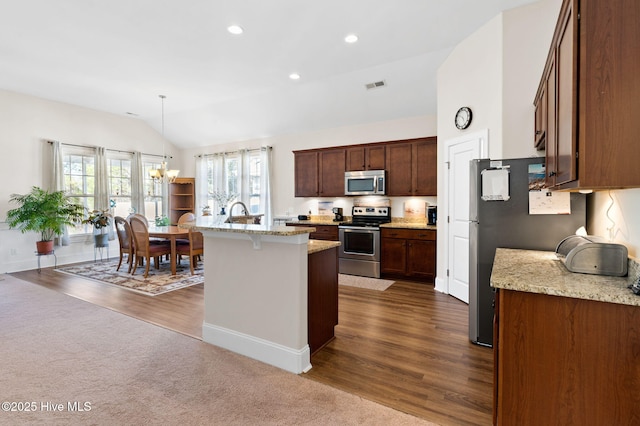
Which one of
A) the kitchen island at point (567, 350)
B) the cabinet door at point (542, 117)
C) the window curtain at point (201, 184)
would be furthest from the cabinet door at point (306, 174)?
the kitchen island at point (567, 350)

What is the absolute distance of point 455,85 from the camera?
13.2 feet

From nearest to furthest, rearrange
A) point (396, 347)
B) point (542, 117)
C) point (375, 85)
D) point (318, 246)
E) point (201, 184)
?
point (542, 117)
point (318, 246)
point (396, 347)
point (375, 85)
point (201, 184)

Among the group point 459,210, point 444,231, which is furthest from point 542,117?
point 444,231

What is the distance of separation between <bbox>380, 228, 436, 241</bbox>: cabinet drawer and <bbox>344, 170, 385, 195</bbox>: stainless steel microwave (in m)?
0.77

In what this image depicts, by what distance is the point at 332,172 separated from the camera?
19.8 feet

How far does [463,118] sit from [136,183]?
7082 millimetres

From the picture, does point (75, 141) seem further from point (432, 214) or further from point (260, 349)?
point (432, 214)

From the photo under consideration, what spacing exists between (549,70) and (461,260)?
2.47 m

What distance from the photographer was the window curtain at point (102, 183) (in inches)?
263

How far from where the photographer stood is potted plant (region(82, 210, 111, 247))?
20.5 feet

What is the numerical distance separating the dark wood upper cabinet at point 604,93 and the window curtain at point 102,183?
7886 millimetres

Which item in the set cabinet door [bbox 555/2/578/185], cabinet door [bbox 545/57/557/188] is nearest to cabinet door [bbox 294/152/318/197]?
cabinet door [bbox 545/57/557/188]

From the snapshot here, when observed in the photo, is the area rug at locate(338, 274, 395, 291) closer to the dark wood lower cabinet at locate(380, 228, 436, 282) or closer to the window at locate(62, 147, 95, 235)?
the dark wood lower cabinet at locate(380, 228, 436, 282)

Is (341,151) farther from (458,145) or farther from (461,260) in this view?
(461,260)
